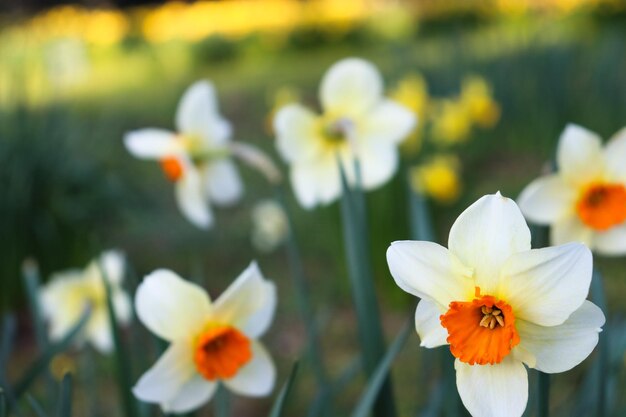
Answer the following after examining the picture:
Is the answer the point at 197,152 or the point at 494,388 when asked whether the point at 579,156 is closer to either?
the point at 494,388

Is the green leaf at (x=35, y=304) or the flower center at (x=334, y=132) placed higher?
the flower center at (x=334, y=132)

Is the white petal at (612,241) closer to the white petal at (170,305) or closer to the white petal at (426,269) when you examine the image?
the white petal at (426,269)

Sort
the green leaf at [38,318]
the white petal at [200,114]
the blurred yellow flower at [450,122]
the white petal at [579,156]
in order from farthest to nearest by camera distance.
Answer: the blurred yellow flower at [450,122] → the white petal at [200,114] → the green leaf at [38,318] → the white petal at [579,156]

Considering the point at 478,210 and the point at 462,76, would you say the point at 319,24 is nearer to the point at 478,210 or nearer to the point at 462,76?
the point at 462,76

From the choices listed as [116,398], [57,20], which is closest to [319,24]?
[57,20]

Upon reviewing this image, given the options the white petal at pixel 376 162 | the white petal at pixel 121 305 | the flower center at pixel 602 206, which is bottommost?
the white petal at pixel 121 305

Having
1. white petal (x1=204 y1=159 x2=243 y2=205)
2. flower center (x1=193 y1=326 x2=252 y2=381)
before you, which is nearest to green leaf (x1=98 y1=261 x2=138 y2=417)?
flower center (x1=193 y1=326 x2=252 y2=381)

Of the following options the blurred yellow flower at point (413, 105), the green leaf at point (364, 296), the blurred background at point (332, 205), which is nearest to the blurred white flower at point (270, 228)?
the blurred background at point (332, 205)
